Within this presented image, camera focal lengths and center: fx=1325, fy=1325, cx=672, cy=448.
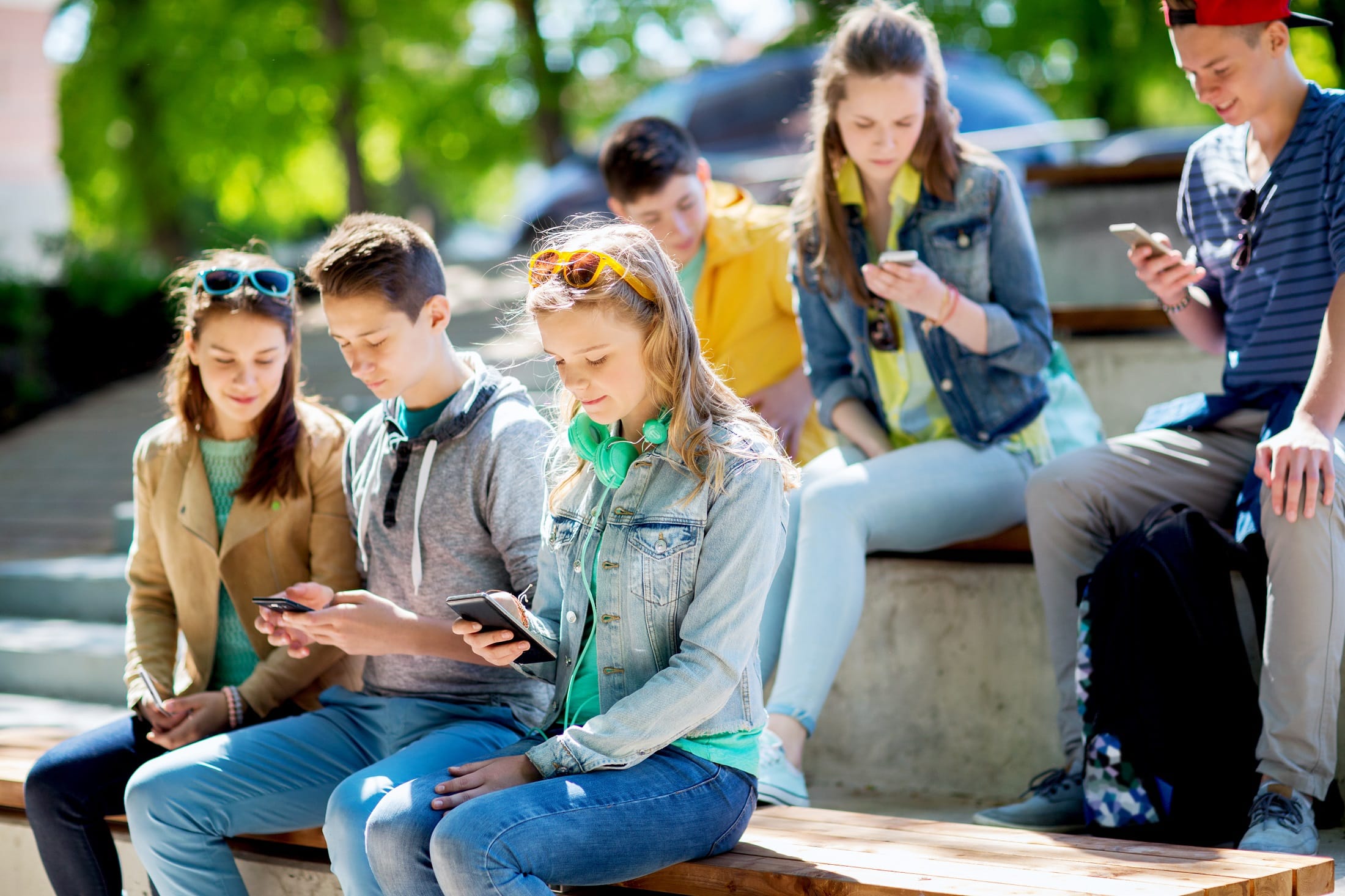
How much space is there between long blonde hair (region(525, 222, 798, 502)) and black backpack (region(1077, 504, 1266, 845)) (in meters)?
0.90

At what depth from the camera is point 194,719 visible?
3020mm

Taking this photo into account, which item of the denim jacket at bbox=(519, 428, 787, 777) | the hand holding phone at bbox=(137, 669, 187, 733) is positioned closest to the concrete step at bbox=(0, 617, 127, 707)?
the hand holding phone at bbox=(137, 669, 187, 733)

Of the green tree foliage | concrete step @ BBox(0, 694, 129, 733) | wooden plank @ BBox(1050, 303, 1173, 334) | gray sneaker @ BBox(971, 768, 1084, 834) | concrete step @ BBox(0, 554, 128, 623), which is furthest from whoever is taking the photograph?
the green tree foliage

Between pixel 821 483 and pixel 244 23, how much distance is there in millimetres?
11869

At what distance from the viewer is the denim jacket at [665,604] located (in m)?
2.25

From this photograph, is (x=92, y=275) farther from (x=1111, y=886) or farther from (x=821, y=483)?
(x=1111, y=886)

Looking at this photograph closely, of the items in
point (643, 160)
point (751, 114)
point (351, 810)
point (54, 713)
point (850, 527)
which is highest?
point (751, 114)

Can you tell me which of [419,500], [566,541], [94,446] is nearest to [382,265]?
[419,500]

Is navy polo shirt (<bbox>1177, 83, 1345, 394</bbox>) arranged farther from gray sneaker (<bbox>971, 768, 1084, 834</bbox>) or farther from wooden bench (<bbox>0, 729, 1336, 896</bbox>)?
wooden bench (<bbox>0, 729, 1336, 896</bbox>)

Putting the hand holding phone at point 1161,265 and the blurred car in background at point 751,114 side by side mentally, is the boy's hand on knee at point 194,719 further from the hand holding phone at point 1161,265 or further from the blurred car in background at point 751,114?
the blurred car in background at point 751,114

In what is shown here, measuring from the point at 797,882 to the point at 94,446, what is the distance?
269 inches

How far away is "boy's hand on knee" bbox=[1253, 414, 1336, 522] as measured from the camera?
8.60ft

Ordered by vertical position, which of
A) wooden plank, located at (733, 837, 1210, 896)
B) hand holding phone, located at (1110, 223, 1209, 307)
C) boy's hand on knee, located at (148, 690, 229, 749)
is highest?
hand holding phone, located at (1110, 223, 1209, 307)

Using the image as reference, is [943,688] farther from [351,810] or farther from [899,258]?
[351,810]
